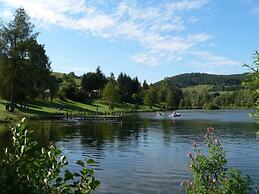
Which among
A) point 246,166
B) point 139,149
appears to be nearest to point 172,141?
point 139,149

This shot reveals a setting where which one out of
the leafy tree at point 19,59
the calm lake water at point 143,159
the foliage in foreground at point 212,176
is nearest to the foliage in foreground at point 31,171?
the foliage in foreground at point 212,176

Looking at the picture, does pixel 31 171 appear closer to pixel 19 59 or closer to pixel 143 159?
pixel 143 159

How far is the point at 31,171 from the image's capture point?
7.21 meters

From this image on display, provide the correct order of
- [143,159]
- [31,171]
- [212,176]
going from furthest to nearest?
[143,159]
[212,176]
[31,171]

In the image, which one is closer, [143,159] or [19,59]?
[143,159]

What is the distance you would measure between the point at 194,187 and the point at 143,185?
44.1 ft

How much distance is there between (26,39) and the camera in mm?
88312

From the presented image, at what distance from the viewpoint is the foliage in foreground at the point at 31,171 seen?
688 cm

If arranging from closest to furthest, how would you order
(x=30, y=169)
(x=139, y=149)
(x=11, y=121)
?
1. (x=30, y=169)
2. (x=139, y=149)
3. (x=11, y=121)

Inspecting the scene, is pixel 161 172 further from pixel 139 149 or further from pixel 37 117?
pixel 37 117

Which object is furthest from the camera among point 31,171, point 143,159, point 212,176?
point 143,159

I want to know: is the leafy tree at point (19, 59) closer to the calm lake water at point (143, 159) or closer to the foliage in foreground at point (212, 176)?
the calm lake water at point (143, 159)

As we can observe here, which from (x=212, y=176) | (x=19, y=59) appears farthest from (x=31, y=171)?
(x=19, y=59)

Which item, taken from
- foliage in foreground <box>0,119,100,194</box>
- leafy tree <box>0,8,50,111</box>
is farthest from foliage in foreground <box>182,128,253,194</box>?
leafy tree <box>0,8,50,111</box>
